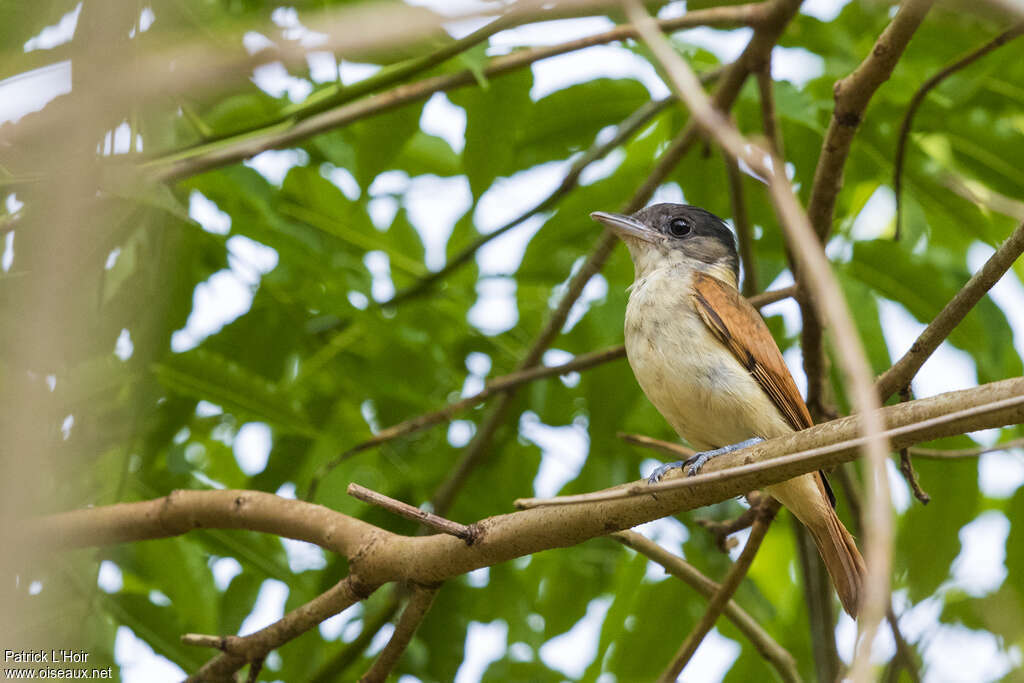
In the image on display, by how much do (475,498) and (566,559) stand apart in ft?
1.60

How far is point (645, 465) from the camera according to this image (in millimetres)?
4637

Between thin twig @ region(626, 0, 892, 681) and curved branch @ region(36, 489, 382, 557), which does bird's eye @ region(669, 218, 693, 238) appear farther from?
thin twig @ region(626, 0, 892, 681)

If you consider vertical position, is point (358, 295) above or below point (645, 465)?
above

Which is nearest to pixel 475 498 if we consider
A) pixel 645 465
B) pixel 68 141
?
pixel 645 465

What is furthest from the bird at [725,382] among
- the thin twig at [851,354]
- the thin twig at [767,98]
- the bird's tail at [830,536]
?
the thin twig at [851,354]

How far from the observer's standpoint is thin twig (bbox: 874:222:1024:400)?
2.59m

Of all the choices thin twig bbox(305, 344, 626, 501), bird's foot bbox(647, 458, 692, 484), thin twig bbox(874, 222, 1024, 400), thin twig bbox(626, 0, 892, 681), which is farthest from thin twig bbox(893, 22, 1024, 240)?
thin twig bbox(626, 0, 892, 681)

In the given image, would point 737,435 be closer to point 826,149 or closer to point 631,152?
point 826,149

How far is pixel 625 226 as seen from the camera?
452 cm

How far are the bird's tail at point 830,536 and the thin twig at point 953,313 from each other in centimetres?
57

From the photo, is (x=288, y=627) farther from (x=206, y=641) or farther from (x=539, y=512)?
(x=539, y=512)

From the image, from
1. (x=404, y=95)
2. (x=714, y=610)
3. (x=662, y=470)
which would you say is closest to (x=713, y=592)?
(x=714, y=610)

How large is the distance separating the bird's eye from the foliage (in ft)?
0.52

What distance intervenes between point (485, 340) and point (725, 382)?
1.32 m
